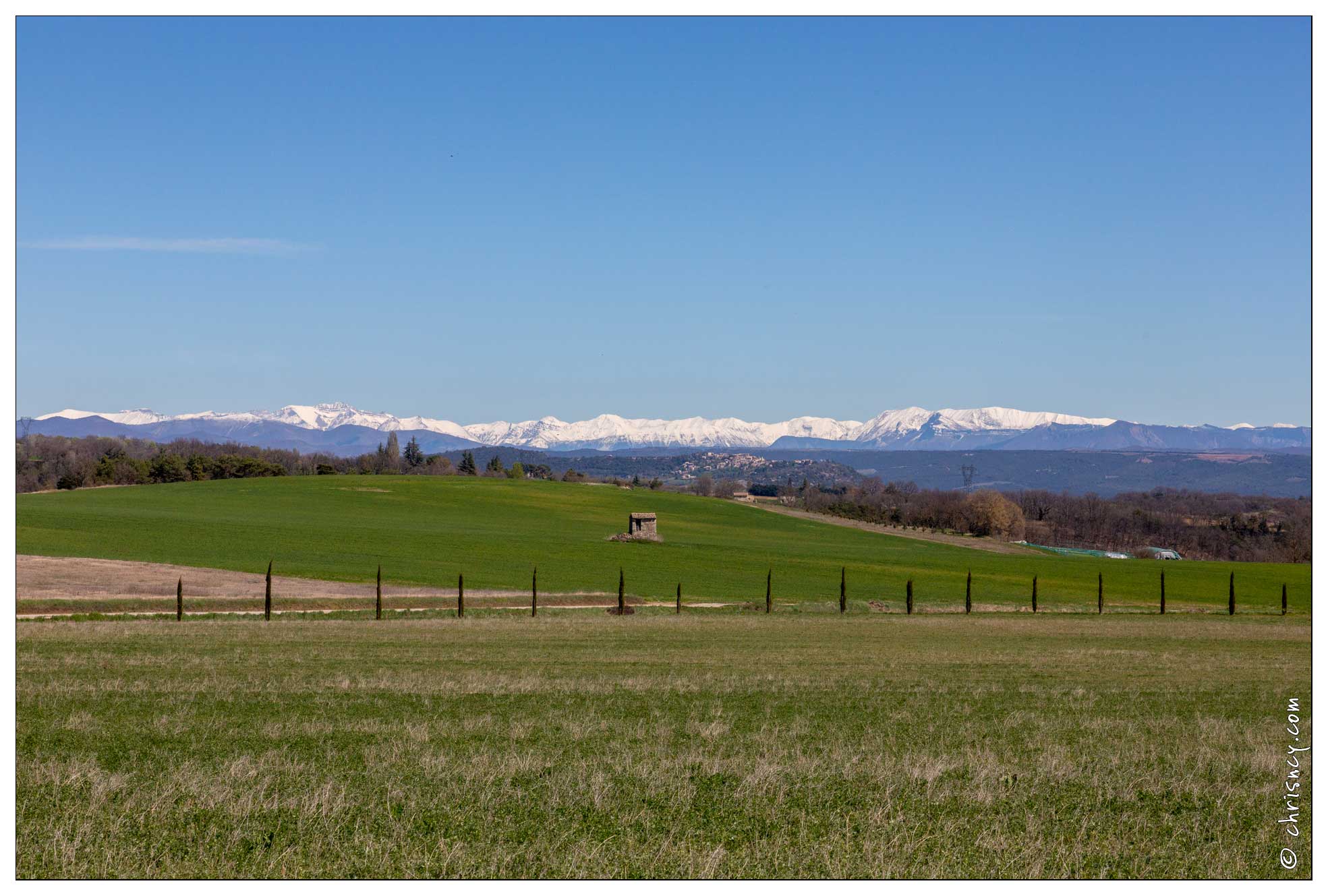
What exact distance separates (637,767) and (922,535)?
12180 centimetres

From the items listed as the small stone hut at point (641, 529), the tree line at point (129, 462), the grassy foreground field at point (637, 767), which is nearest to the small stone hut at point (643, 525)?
the small stone hut at point (641, 529)

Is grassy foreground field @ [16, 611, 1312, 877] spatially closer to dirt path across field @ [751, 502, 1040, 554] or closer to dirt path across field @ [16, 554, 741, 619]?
dirt path across field @ [16, 554, 741, 619]

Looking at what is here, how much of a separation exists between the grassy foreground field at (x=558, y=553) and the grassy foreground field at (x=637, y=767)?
3500 cm

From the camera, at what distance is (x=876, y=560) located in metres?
90.7

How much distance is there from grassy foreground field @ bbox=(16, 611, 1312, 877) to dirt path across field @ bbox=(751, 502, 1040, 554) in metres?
90.3

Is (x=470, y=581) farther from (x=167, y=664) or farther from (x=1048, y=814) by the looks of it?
(x=1048, y=814)

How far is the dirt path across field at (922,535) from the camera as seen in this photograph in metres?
117

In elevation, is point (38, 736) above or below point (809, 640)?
above

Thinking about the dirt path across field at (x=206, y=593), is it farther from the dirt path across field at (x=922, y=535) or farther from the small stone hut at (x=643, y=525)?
the dirt path across field at (x=922, y=535)

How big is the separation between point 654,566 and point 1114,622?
34.5m

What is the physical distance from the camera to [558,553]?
84.3 metres

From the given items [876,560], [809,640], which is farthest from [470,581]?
[876,560]

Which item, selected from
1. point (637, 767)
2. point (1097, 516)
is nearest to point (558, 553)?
point (637, 767)

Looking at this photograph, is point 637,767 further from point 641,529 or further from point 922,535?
point 922,535
